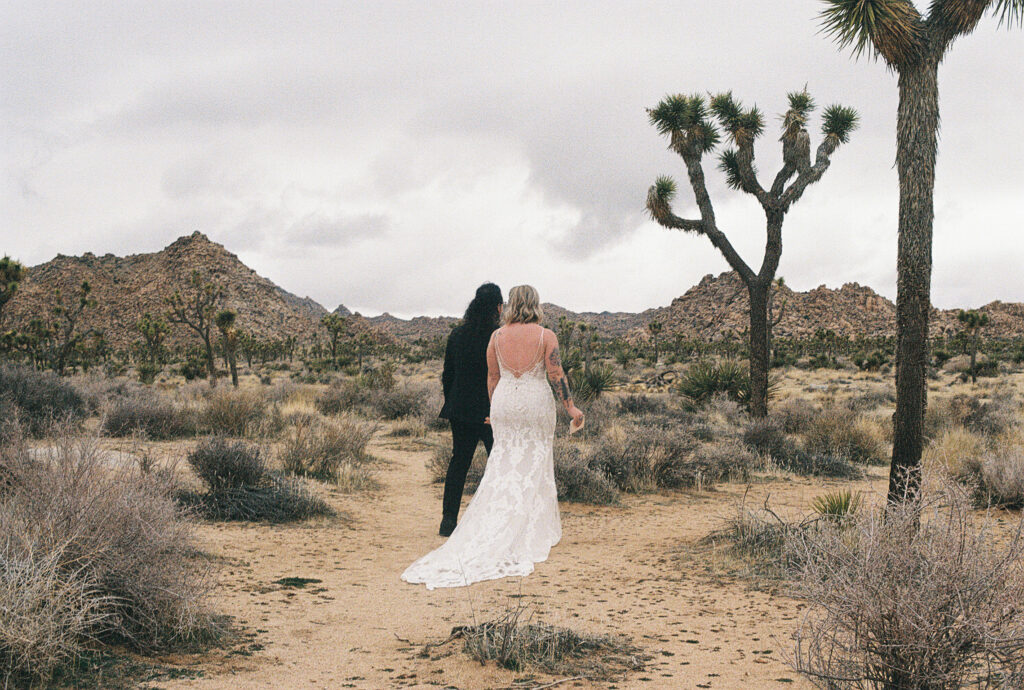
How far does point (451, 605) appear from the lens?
17.6 feet

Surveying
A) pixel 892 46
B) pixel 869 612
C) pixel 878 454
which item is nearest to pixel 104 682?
pixel 869 612

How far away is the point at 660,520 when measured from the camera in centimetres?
868

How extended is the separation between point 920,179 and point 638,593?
517cm

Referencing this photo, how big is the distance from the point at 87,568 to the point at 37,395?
10.5 metres

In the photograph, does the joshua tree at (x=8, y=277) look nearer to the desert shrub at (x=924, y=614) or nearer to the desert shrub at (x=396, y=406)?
the desert shrub at (x=396, y=406)

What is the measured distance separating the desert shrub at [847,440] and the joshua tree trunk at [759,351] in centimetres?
118

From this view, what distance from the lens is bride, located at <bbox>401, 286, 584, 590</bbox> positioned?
6.68 metres

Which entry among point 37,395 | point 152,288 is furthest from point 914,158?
point 152,288

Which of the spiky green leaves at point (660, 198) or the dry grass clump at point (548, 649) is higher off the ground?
the spiky green leaves at point (660, 198)

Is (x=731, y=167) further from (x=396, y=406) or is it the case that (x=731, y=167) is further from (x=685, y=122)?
(x=396, y=406)

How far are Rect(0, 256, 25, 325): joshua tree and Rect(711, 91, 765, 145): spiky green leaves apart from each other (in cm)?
1772

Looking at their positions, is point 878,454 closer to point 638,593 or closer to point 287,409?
point 638,593

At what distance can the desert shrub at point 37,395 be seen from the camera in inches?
470

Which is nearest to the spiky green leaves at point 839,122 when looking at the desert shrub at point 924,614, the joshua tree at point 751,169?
the joshua tree at point 751,169
